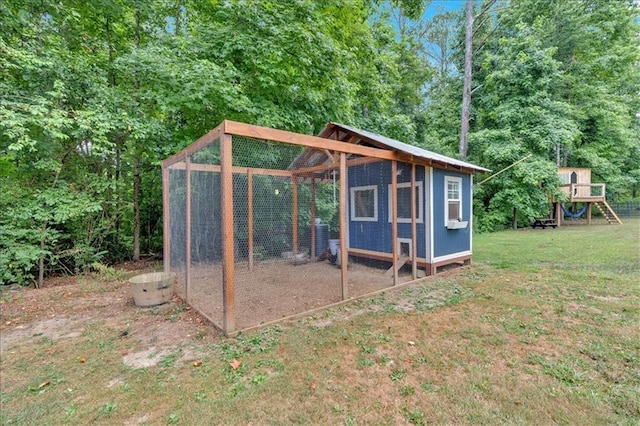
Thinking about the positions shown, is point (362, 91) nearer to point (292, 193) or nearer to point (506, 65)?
point (292, 193)

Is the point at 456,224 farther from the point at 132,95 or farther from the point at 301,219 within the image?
the point at 132,95

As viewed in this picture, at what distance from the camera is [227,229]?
9.75 feet

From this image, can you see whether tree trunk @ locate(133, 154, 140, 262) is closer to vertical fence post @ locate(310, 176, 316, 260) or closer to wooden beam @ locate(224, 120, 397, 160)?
vertical fence post @ locate(310, 176, 316, 260)

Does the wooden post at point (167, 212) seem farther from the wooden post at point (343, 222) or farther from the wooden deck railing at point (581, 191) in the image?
the wooden deck railing at point (581, 191)

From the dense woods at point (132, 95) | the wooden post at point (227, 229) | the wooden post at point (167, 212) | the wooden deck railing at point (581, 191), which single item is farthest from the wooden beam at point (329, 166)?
the wooden deck railing at point (581, 191)

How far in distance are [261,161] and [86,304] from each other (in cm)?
351

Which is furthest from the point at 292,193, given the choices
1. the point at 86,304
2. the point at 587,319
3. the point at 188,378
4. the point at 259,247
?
the point at 587,319

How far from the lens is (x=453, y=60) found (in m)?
16.1

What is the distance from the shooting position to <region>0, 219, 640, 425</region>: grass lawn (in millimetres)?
1933

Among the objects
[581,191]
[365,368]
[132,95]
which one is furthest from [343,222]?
[581,191]

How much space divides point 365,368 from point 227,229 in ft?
5.82

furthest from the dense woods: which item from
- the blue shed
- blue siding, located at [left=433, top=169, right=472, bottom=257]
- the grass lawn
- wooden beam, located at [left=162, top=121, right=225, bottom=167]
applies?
blue siding, located at [left=433, top=169, right=472, bottom=257]

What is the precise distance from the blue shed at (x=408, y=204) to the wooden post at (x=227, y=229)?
272cm

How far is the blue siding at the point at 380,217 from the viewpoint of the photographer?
567cm
